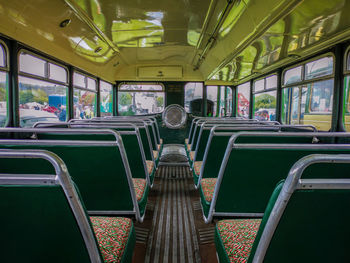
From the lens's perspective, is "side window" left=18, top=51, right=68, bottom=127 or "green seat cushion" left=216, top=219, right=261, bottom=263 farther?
"side window" left=18, top=51, right=68, bottom=127

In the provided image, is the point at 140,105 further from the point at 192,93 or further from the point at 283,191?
the point at 283,191

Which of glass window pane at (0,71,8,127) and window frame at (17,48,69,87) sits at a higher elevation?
window frame at (17,48,69,87)

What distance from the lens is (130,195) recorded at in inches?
63.4

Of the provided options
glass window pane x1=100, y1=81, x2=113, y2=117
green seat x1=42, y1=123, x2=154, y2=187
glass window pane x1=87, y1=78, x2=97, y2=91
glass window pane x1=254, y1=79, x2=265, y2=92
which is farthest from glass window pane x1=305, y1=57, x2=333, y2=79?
glass window pane x1=100, y1=81, x2=113, y2=117

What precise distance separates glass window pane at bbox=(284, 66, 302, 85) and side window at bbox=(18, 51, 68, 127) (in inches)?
166

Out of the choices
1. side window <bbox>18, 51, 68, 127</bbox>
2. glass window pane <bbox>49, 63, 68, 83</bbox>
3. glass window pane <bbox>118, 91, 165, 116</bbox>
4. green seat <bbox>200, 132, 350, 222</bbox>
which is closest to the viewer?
green seat <bbox>200, 132, 350, 222</bbox>

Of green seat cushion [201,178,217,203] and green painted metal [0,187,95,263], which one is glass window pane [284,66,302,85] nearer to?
green seat cushion [201,178,217,203]

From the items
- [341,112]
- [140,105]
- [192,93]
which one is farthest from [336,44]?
[140,105]

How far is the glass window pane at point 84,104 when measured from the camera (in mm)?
4711

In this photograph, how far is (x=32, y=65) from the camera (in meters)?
3.16

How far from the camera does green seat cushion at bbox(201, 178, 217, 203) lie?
177cm

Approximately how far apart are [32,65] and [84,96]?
6.59 feet

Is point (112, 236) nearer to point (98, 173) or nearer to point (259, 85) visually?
point (98, 173)

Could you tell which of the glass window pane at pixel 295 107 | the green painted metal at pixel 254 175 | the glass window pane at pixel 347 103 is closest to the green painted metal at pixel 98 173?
the green painted metal at pixel 254 175
